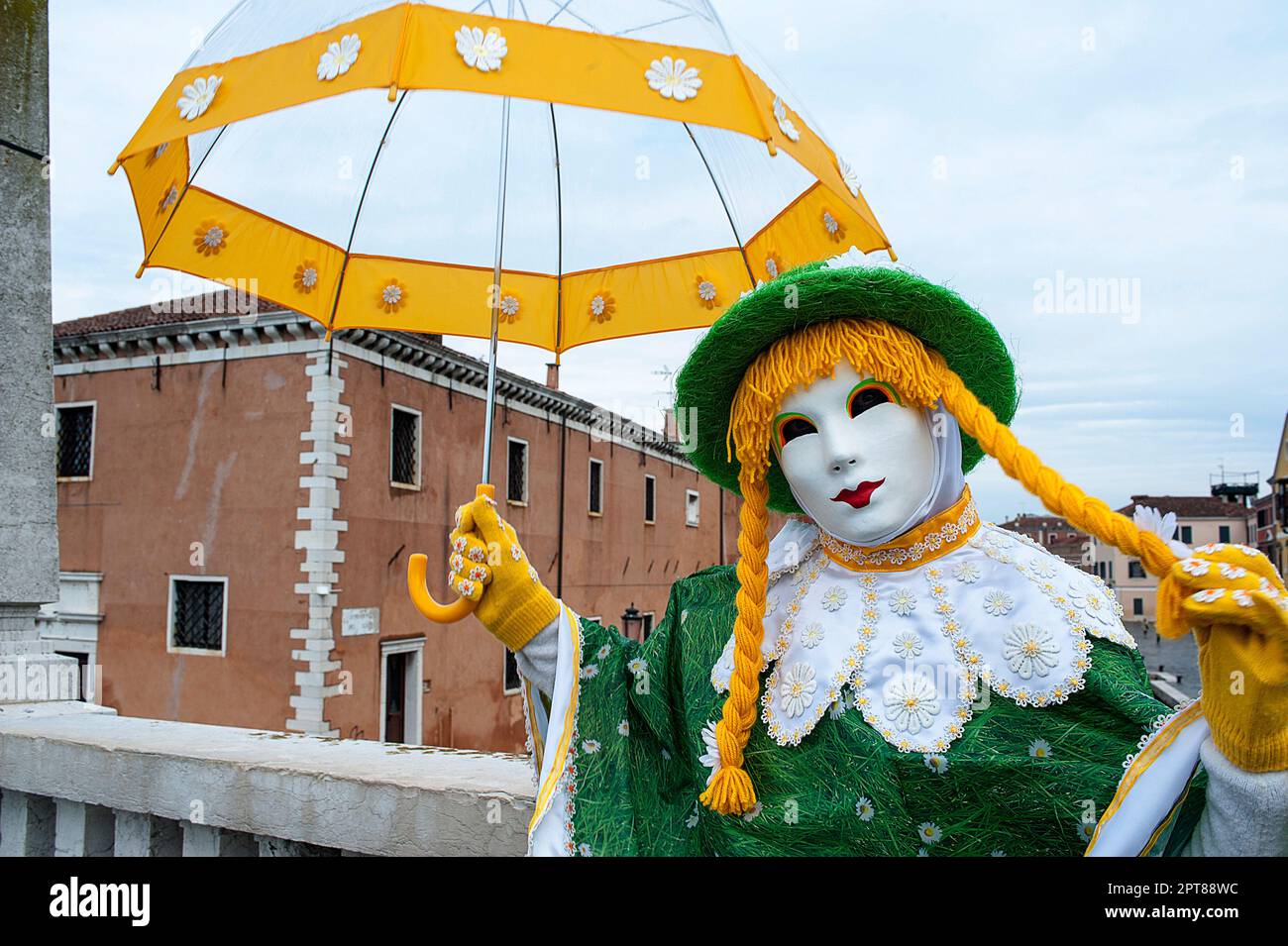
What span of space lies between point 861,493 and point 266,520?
13.0 meters

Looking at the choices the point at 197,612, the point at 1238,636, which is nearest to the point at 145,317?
the point at 197,612

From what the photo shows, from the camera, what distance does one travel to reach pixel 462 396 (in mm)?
16078

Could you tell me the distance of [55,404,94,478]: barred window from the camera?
14625mm

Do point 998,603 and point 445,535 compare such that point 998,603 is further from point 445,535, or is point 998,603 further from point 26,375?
point 445,535

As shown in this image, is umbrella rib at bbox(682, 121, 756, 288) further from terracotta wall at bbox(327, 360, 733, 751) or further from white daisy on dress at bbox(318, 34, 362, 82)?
terracotta wall at bbox(327, 360, 733, 751)

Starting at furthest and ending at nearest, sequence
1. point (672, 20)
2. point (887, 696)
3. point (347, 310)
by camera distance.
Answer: point (347, 310) → point (672, 20) → point (887, 696)

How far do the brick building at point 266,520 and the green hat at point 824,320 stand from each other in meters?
11.8

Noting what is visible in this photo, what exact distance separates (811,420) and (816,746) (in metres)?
0.70

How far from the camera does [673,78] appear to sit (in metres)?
1.75

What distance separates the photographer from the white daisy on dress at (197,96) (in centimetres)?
183
